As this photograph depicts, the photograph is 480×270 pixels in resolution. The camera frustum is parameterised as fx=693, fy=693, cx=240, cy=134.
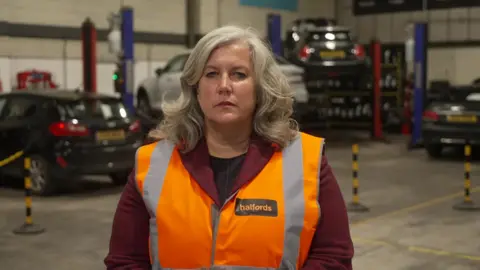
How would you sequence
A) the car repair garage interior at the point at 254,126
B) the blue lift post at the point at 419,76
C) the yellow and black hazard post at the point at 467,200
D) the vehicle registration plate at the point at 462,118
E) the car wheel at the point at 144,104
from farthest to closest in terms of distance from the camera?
the car wheel at the point at 144,104, the blue lift post at the point at 419,76, the vehicle registration plate at the point at 462,118, the yellow and black hazard post at the point at 467,200, the car repair garage interior at the point at 254,126

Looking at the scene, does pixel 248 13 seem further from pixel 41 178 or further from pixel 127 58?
pixel 41 178

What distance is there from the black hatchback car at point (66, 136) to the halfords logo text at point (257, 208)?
7.53 meters

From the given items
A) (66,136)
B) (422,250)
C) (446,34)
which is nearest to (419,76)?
(446,34)

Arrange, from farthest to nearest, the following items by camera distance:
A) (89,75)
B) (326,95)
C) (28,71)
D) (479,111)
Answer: (326,95) < (28,71) < (89,75) < (479,111)

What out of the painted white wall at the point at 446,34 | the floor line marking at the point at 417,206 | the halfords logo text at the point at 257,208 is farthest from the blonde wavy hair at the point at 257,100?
the painted white wall at the point at 446,34

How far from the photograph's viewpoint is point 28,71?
15844 millimetres

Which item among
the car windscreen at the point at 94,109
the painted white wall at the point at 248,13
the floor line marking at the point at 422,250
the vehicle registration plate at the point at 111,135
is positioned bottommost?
the floor line marking at the point at 422,250

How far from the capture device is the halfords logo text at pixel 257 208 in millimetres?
2082

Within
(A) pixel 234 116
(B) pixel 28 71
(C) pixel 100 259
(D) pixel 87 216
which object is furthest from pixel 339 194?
(B) pixel 28 71

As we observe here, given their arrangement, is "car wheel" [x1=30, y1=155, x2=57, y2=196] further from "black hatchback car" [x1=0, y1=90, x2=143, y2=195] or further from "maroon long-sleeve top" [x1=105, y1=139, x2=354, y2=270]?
"maroon long-sleeve top" [x1=105, y1=139, x2=354, y2=270]

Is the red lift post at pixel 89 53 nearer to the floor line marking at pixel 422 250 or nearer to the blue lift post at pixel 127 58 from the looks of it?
the blue lift post at pixel 127 58

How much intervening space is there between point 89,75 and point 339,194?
1202 cm

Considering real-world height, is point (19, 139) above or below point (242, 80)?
below

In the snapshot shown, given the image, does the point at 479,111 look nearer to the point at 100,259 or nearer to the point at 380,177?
the point at 380,177
